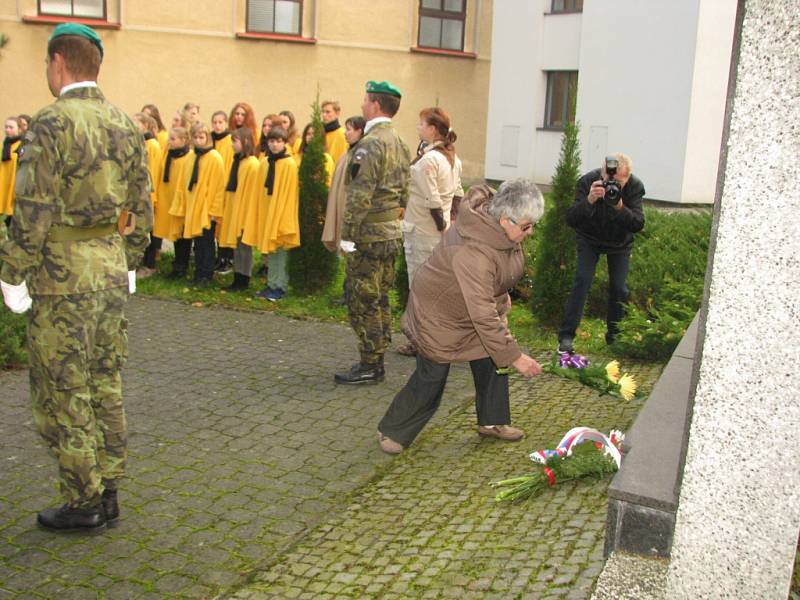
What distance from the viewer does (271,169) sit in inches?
429

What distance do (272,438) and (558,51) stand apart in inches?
851

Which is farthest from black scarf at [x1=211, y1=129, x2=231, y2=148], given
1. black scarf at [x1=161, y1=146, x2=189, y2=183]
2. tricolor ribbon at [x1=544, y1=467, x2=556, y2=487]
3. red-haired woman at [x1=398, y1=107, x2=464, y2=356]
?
tricolor ribbon at [x1=544, y1=467, x2=556, y2=487]

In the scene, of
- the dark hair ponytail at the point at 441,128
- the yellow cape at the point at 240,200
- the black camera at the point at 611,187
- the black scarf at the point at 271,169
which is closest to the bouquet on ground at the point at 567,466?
the black camera at the point at 611,187

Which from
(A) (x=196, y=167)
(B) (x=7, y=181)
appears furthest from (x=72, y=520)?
(B) (x=7, y=181)

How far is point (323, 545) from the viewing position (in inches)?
192

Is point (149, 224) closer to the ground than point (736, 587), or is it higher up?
higher up

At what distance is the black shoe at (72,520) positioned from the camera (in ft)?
15.9

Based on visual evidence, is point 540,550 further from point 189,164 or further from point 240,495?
point 189,164

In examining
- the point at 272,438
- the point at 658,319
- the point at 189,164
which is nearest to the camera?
the point at 272,438

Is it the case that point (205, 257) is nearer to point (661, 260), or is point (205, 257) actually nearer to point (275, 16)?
point (661, 260)

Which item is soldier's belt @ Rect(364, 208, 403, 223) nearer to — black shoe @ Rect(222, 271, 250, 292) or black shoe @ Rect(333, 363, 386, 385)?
black shoe @ Rect(333, 363, 386, 385)

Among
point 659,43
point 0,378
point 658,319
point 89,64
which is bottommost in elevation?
point 0,378

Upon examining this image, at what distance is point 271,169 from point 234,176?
619 mm

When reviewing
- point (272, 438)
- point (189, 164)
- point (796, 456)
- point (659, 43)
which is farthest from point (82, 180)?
point (659, 43)
